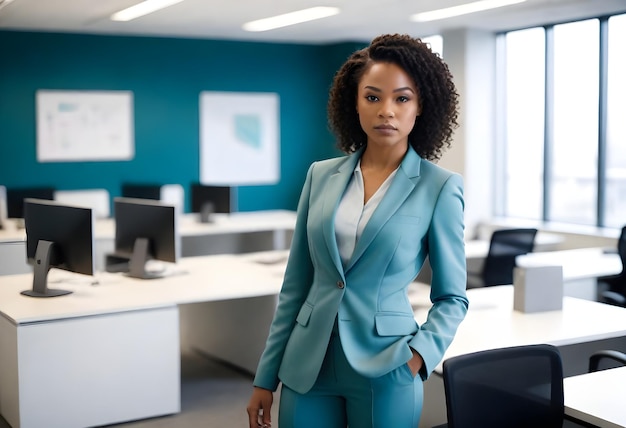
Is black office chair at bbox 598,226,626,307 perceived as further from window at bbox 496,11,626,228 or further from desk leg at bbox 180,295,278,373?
desk leg at bbox 180,295,278,373

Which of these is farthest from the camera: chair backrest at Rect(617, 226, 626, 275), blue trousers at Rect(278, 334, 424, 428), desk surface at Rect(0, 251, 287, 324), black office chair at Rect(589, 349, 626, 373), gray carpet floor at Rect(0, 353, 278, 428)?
chair backrest at Rect(617, 226, 626, 275)

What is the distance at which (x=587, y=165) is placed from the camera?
25.2 ft

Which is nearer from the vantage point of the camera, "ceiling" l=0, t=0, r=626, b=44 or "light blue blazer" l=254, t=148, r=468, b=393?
"light blue blazer" l=254, t=148, r=468, b=393

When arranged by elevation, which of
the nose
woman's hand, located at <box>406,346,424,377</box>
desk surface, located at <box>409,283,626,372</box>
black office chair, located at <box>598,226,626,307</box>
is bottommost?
black office chair, located at <box>598,226,626,307</box>

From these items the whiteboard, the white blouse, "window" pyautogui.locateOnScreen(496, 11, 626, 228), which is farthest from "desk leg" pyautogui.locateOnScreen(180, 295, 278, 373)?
"window" pyautogui.locateOnScreen(496, 11, 626, 228)

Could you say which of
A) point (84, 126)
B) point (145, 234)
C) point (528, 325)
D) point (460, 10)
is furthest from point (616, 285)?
point (84, 126)

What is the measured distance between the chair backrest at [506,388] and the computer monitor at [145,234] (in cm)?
284

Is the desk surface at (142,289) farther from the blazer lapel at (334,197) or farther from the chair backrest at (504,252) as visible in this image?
the blazer lapel at (334,197)

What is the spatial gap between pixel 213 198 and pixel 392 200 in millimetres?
Answer: 6192

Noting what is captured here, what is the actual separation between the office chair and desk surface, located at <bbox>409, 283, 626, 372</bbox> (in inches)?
73.5

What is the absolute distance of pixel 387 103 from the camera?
1.79 meters

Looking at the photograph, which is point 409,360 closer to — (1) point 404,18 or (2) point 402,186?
(2) point 402,186

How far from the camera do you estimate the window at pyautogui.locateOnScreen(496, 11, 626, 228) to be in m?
7.38

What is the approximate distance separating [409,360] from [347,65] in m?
0.72
